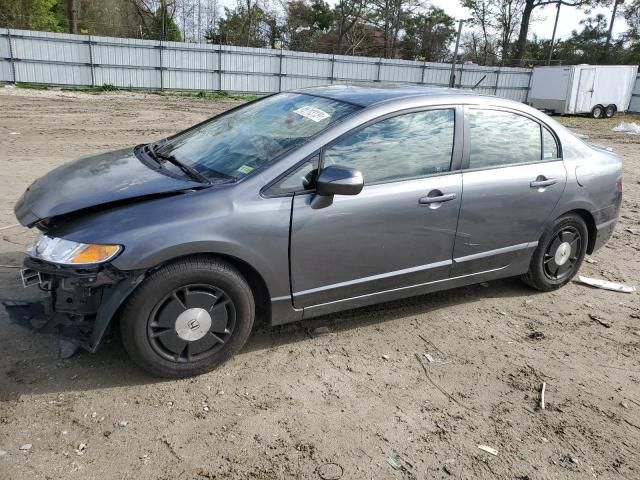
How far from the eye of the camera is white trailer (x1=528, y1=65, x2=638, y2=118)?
26.4m

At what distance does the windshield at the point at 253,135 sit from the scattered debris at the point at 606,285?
9.89 ft

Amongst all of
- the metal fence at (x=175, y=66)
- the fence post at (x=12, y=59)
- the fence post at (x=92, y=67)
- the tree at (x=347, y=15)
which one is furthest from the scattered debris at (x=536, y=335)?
the tree at (x=347, y=15)

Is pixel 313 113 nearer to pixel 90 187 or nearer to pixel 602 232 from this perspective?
pixel 90 187

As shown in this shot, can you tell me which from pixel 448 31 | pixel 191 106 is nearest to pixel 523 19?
pixel 448 31

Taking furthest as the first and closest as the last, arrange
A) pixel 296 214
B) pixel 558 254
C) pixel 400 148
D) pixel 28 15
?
1. pixel 28 15
2. pixel 558 254
3. pixel 400 148
4. pixel 296 214

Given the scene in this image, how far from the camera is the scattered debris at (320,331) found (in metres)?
3.84

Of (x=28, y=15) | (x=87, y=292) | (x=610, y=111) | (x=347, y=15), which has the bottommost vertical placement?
(x=610, y=111)

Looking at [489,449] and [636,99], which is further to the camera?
[636,99]

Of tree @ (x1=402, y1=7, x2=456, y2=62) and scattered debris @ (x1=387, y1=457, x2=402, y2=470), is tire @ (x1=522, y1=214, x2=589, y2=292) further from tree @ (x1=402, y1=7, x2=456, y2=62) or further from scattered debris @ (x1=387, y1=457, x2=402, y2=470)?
tree @ (x1=402, y1=7, x2=456, y2=62)

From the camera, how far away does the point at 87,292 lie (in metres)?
2.87

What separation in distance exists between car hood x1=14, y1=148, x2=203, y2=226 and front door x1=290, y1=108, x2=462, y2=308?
2.72ft

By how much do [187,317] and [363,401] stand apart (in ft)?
3.67

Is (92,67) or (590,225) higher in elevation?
(92,67)

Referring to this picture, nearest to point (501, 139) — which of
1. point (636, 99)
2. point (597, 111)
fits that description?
point (597, 111)
